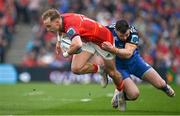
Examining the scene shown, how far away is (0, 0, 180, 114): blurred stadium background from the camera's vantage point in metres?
28.8

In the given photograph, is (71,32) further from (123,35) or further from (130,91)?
(130,91)

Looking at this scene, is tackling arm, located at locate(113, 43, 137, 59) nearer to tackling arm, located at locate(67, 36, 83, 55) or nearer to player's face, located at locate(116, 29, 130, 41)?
player's face, located at locate(116, 29, 130, 41)

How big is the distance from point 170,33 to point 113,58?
14.0m

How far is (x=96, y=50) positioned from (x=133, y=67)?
1023 millimetres

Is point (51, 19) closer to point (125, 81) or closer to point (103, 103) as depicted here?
point (125, 81)

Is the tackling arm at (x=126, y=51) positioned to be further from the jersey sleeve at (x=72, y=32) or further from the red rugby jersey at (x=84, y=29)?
the jersey sleeve at (x=72, y=32)

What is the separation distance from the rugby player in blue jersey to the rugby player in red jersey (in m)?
0.22

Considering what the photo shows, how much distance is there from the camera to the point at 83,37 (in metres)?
15.9

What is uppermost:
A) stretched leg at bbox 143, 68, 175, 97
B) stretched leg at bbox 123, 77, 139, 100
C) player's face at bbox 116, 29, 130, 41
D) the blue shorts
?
player's face at bbox 116, 29, 130, 41

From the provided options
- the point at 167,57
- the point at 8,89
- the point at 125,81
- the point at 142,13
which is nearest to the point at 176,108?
the point at 125,81

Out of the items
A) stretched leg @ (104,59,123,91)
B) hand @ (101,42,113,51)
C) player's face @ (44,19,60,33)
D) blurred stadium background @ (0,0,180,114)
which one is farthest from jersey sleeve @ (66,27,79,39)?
blurred stadium background @ (0,0,180,114)

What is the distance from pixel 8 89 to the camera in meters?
23.9

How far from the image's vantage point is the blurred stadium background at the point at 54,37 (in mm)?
28797

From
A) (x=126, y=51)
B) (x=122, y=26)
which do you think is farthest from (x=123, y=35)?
(x=126, y=51)
